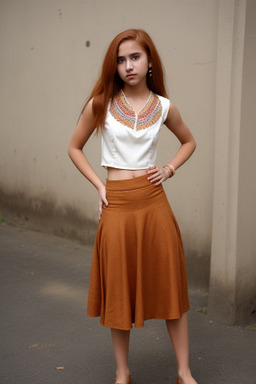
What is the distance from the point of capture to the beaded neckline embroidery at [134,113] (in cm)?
299

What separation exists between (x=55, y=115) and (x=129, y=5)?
1.68 m

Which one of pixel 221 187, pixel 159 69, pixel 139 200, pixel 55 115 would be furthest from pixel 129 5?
pixel 139 200

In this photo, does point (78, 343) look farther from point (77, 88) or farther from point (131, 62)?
point (77, 88)

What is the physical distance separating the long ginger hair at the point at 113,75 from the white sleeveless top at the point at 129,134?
0.04 m

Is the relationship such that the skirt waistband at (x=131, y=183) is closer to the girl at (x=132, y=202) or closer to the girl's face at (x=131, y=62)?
the girl at (x=132, y=202)

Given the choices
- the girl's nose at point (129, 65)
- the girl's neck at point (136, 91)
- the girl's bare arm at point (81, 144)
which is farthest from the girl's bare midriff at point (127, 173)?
the girl's nose at point (129, 65)

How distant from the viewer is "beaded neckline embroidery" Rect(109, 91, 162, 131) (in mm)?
2988

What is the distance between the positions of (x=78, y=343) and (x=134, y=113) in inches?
70.4

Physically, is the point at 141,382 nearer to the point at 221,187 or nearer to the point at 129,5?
the point at 221,187

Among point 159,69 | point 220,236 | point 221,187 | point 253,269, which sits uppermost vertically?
point 159,69

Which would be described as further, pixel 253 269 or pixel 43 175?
pixel 43 175

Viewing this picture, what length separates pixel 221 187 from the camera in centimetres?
416

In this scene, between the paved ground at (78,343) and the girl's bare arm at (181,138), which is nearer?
the girl's bare arm at (181,138)

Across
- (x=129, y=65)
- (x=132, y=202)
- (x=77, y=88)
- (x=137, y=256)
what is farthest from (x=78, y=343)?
(x=77, y=88)
